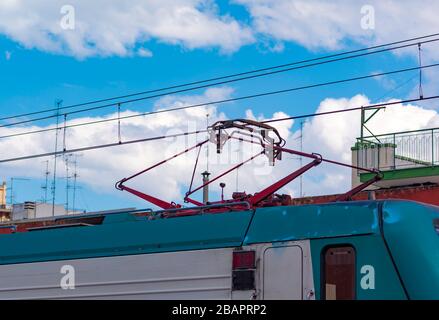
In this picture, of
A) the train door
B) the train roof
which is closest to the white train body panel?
the train door

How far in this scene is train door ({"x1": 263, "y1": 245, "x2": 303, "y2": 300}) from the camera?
841 cm

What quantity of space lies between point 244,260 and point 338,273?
109 cm

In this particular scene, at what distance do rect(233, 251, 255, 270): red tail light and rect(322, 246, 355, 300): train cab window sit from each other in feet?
2.77

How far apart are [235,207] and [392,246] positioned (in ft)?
7.88

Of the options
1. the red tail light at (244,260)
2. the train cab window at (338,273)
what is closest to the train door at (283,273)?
the red tail light at (244,260)

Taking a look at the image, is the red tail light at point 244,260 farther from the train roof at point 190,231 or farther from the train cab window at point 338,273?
the train cab window at point 338,273

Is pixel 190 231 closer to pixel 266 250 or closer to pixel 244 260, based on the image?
pixel 244 260

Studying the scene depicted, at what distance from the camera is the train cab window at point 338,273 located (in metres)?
8.13

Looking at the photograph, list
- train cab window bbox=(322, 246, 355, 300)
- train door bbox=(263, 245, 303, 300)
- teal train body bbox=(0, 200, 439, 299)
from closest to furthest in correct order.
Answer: teal train body bbox=(0, 200, 439, 299), train cab window bbox=(322, 246, 355, 300), train door bbox=(263, 245, 303, 300)

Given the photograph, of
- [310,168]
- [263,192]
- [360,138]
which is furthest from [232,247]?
[360,138]

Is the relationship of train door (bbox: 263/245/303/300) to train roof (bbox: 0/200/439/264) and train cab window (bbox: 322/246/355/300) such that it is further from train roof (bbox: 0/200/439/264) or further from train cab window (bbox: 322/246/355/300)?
train cab window (bbox: 322/246/355/300)

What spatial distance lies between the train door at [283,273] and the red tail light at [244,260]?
138mm
